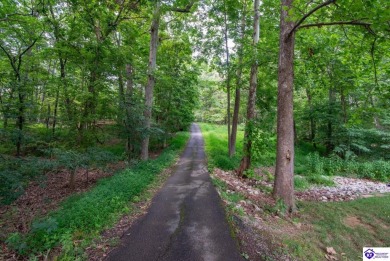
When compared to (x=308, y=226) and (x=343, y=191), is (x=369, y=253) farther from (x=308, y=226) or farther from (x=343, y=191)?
(x=343, y=191)

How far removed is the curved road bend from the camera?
314cm

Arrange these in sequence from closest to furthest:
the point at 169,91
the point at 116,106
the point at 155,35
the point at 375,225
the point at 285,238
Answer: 1. the point at 285,238
2. the point at 375,225
3. the point at 116,106
4. the point at 155,35
5. the point at 169,91

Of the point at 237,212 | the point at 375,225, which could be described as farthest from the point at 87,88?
the point at 375,225

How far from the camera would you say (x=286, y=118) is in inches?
197

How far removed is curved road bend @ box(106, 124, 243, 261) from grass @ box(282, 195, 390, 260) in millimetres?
1267

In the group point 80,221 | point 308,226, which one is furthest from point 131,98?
point 308,226

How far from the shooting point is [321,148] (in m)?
18.7

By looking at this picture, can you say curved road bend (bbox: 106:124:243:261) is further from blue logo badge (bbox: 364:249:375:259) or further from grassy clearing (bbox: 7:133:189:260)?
blue logo badge (bbox: 364:249:375:259)

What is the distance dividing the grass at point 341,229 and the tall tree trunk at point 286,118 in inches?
30.5

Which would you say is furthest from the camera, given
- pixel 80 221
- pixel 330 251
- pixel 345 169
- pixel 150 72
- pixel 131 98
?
pixel 345 169

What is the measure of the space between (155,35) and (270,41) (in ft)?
16.9

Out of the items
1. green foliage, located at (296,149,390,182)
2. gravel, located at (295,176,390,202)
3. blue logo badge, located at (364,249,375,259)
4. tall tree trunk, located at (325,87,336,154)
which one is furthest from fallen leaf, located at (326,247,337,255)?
tall tree trunk, located at (325,87,336,154)

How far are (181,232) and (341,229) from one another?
3.77 meters

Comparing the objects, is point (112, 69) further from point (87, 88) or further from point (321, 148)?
point (321, 148)
